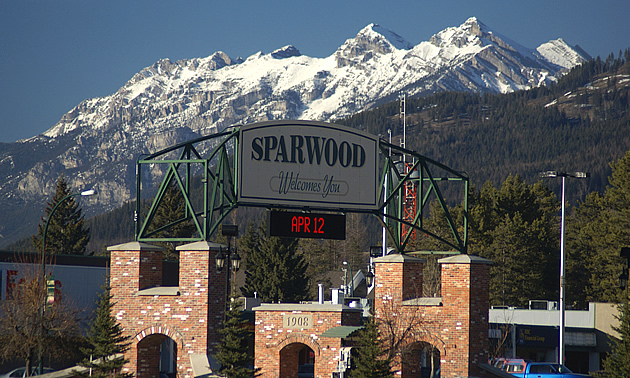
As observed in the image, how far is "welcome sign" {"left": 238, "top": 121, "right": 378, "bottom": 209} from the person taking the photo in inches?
1137

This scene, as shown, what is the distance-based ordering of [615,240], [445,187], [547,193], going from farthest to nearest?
[445,187], [547,193], [615,240]

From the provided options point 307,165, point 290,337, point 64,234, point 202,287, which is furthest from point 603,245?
point 64,234

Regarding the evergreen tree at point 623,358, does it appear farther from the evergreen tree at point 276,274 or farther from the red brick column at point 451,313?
the evergreen tree at point 276,274

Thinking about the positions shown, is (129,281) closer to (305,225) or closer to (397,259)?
(305,225)

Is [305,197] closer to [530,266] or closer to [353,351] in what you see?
[353,351]

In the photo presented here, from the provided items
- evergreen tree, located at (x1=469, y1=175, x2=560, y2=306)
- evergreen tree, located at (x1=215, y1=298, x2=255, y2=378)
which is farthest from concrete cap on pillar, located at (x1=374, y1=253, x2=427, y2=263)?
evergreen tree, located at (x1=469, y1=175, x2=560, y2=306)

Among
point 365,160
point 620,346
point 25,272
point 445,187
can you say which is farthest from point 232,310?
point 445,187

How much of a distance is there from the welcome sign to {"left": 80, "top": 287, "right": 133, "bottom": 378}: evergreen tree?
5.78 meters

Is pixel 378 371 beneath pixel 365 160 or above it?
beneath

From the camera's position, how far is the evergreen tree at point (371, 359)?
26.9 m

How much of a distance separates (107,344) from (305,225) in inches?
297

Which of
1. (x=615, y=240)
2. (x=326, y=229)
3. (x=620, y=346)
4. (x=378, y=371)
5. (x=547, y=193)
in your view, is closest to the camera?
(x=378, y=371)

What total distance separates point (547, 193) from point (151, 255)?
200 ft

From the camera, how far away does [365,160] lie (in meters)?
30.2
